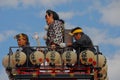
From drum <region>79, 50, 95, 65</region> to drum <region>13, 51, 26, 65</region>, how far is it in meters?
2.10

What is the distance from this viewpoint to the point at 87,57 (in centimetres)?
2089

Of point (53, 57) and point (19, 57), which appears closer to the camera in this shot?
point (53, 57)

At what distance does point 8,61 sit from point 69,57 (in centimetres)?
233

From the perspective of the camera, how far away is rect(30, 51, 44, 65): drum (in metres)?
21.0

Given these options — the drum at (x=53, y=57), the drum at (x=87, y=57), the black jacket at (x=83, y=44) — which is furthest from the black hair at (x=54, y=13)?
the drum at (x=87, y=57)

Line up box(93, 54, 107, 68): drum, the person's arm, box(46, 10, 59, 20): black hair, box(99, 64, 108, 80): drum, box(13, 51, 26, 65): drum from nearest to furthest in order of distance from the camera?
box(13, 51, 26, 65): drum < box(93, 54, 107, 68): drum < box(99, 64, 108, 80): drum < the person's arm < box(46, 10, 59, 20): black hair

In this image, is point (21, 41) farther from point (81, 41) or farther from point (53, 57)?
point (81, 41)

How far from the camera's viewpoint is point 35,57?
68.7 feet

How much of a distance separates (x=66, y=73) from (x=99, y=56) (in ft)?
4.65

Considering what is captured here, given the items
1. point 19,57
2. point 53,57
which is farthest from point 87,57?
point 19,57

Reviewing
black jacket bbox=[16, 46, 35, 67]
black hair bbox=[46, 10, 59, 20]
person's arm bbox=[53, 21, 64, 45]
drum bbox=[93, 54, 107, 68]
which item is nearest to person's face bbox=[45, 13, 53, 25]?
black hair bbox=[46, 10, 59, 20]


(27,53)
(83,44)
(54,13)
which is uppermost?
(54,13)

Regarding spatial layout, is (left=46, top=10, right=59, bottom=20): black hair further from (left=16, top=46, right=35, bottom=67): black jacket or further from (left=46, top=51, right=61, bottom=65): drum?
(left=46, top=51, right=61, bottom=65): drum

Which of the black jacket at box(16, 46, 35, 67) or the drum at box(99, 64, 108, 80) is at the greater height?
the black jacket at box(16, 46, 35, 67)
